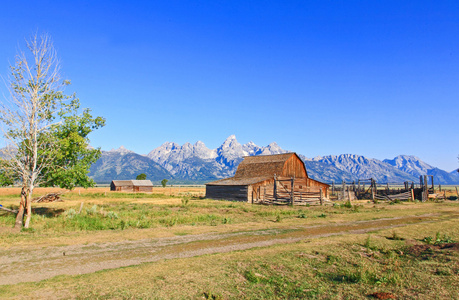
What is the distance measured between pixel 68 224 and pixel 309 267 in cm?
1487

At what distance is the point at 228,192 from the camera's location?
46.1m

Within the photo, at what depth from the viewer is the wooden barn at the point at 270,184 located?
40.1m

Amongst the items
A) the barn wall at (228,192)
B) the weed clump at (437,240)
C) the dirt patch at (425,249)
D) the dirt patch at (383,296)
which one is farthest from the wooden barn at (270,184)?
the dirt patch at (383,296)

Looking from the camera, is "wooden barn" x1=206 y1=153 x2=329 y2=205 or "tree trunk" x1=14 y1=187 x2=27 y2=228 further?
"wooden barn" x1=206 y1=153 x2=329 y2=205

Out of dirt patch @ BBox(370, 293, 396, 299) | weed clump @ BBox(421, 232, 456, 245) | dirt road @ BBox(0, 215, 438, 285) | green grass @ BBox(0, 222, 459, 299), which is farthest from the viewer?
weed clump @ BBox(421, 232, 456, 245)

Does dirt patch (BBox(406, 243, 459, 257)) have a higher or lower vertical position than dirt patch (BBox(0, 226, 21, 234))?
higher

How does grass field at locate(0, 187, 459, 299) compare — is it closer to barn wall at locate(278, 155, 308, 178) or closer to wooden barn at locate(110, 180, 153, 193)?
barn wall at locate(278, 155, 308, 178)

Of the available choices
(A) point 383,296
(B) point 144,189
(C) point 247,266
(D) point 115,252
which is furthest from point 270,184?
(B) point 144,189

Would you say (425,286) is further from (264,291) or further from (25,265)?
(25,265)

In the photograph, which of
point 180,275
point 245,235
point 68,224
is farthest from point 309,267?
point 68,224

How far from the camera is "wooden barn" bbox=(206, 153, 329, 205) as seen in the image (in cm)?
4006

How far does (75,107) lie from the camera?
66.6 ft

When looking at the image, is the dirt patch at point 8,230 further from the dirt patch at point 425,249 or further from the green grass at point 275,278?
the dirt patch at point 425,249

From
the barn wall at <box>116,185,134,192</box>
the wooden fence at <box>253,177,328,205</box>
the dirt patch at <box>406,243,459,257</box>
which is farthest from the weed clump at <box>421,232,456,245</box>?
the barn wall at <box>116,185,134,192</box>
